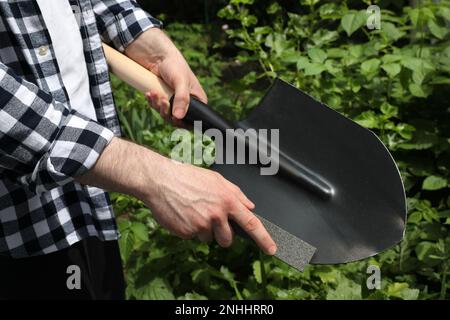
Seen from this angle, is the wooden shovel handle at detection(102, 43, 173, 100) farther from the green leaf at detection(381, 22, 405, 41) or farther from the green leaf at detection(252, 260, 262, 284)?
the green leaf at detection(381, 22, 405, 41)

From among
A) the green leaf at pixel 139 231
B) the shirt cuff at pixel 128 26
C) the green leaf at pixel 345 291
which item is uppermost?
the shirt cuff at pixel 128 26

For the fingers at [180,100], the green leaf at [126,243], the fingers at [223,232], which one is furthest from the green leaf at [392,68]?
the fingers at [223,232]

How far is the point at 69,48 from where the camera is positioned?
3.91 ft

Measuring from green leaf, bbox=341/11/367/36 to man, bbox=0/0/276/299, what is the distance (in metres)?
0.92

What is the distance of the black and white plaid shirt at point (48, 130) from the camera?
39.9 inches

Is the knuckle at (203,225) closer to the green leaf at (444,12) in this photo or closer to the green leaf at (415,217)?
the green leaf at (415,217)

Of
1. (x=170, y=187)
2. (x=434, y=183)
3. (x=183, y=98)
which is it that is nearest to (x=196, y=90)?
(x=183, y=98)

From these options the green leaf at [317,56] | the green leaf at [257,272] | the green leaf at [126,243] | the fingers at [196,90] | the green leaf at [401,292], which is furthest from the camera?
the green leaf at [317,56]

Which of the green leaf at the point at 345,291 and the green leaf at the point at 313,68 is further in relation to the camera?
the green leaf at the point at 313,68

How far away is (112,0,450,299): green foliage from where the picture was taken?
1891 millimetres

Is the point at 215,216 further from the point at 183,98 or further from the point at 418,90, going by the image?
the point at 418,90

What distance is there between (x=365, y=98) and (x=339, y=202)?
952 millimetres

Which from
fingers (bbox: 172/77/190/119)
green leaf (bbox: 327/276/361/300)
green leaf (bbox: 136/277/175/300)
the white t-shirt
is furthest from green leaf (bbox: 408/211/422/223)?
the white t-shirt
